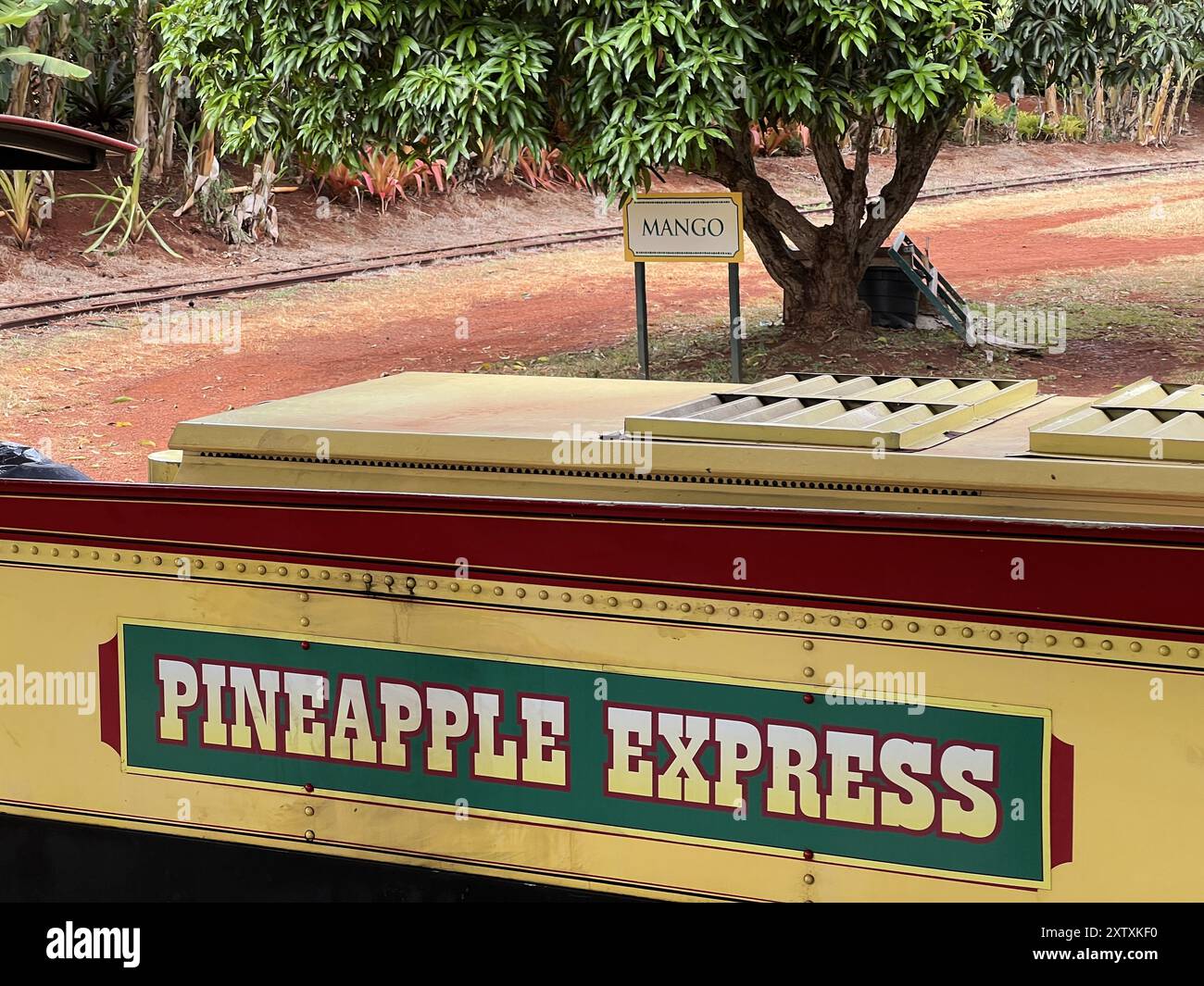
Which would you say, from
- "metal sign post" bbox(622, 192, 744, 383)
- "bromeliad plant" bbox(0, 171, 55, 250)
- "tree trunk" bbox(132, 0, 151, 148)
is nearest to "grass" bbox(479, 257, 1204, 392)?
"metal sign post" bbox(622, 192, 744, 383)

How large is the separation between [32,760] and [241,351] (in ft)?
35.2

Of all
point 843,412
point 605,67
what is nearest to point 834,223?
point 605,67

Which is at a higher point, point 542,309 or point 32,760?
point 542,309

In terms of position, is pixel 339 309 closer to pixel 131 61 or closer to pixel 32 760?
pixel 131 61

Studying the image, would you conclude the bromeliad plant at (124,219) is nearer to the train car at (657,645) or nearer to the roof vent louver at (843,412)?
the train car at (657,645)

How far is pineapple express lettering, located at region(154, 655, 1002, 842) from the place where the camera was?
115 inches

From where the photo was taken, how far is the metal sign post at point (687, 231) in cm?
995

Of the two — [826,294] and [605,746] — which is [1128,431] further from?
[826,294]

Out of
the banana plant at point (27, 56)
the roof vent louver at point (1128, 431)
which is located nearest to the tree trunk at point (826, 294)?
the banana plant at point (27, 56)

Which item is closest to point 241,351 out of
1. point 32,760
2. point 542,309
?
point 542,309

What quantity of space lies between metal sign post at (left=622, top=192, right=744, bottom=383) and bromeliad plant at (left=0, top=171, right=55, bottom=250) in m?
9.91

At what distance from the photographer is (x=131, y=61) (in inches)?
893
